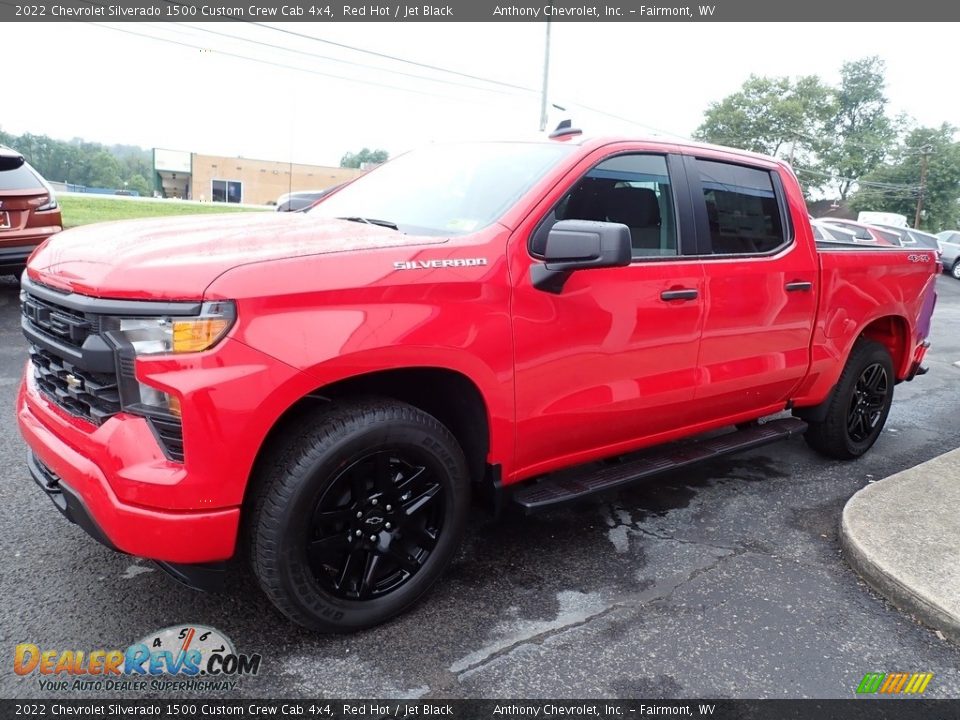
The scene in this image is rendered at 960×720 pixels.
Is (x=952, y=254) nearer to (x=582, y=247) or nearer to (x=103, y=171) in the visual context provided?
(x=582, y=247)

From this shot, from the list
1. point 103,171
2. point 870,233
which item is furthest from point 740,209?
point 103,171

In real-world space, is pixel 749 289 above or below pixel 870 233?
below

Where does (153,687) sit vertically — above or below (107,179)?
below

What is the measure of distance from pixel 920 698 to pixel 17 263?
768cm

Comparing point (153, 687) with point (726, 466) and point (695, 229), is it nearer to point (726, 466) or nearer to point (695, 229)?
point (695, 229)

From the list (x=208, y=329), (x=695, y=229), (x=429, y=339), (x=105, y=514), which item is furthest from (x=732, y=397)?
(x=105, y=514)

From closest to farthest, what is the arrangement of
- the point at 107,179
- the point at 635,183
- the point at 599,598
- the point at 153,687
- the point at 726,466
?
the point at 153,687 → the point at 599,598 → the point at 635,183 → the point at 726,466 → the point at 107,179

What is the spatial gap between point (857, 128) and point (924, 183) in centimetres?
1742

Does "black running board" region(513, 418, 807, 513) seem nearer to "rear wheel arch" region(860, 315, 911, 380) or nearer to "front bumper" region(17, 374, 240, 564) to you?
"rear wheel arch" region(860, 315, 911, 380)

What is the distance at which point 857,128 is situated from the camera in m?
70.1

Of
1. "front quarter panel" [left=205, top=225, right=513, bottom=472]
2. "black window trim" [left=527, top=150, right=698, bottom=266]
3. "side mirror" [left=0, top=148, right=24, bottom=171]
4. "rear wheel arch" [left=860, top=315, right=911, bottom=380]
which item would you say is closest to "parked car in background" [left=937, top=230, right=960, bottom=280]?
"rear wheel arch" [left=860, top=315, right=911, bottom=380]

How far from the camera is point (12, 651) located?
2340 millimetres

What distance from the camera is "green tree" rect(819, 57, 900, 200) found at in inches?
2581

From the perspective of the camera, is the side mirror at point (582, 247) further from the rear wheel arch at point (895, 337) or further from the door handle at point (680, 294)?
the rear wheel arch at point (895, 337)
